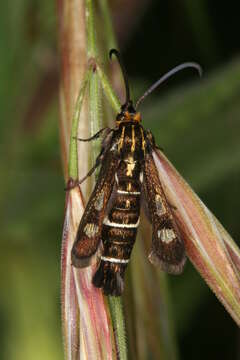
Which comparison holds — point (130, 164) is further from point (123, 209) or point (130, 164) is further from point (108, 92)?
point (108, 92)

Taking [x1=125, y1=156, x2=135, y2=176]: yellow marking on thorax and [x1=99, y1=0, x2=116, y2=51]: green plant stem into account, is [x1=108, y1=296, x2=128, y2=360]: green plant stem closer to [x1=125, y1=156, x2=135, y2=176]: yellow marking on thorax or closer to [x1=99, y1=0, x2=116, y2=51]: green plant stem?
[x1=125, y1=156, x2=135, y2=176]: yellow marking on thorax

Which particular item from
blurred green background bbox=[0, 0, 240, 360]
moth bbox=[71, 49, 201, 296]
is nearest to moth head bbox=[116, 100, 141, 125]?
moth bbox=[71, 49, 201, 296]

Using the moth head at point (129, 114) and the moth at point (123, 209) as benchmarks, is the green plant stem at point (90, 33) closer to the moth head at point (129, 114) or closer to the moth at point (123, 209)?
the moth at point (123, 209)

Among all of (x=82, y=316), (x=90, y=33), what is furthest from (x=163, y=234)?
(x=90, y=33)

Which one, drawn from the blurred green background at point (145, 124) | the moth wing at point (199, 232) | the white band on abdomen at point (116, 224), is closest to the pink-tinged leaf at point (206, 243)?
the moth wing at point (199, 232)

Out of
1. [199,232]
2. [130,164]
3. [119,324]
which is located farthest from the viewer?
[130,164]
